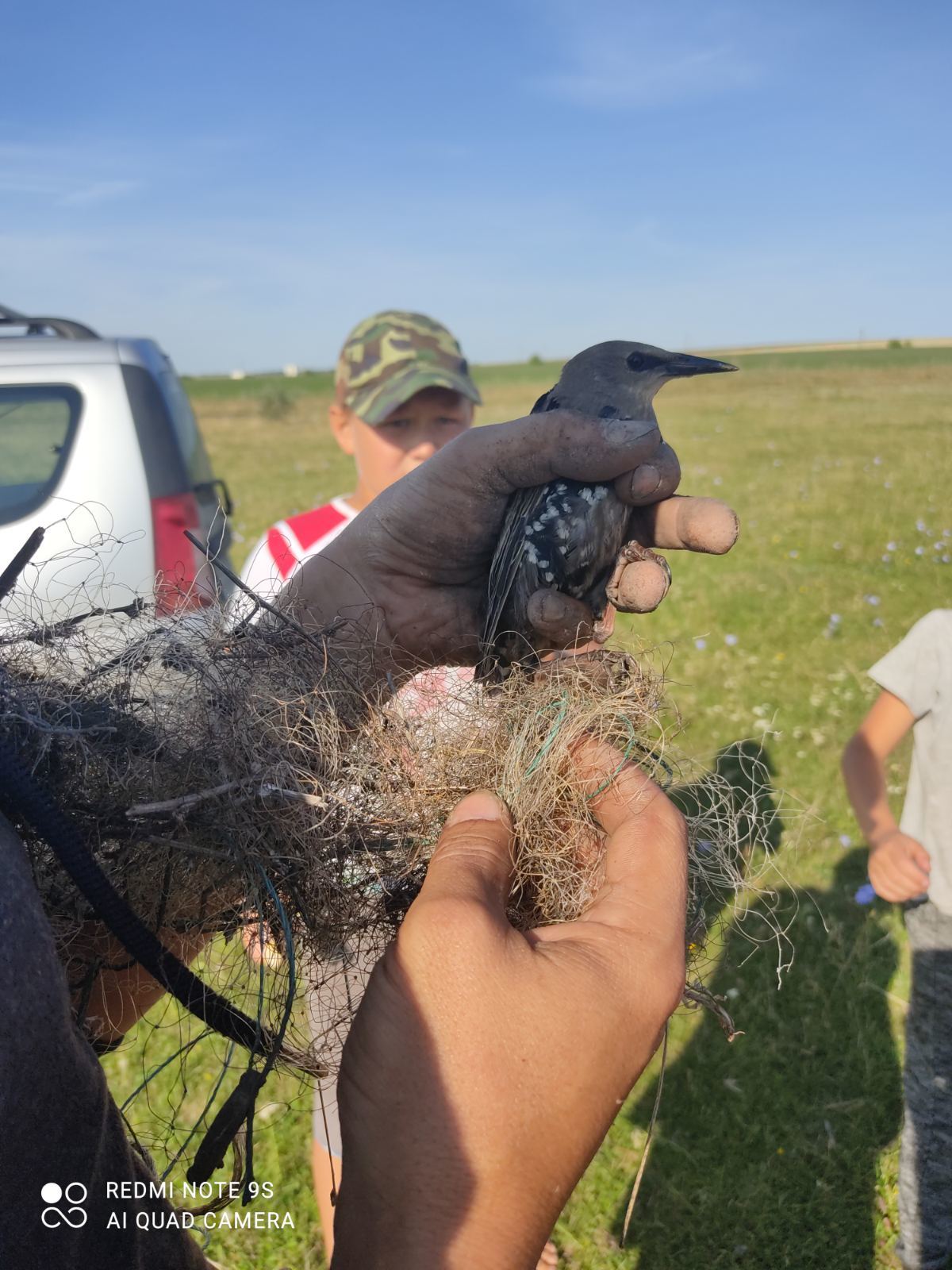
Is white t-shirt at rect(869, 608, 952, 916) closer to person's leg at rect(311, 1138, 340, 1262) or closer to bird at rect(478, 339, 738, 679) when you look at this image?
bird at rect(478, 339, 738, 679)

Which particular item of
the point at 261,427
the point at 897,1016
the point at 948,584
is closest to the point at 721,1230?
the point at 897,1016

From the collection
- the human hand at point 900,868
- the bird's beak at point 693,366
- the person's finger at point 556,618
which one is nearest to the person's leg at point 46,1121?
the person's finger at point 556,618

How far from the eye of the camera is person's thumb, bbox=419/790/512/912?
47.1 inches

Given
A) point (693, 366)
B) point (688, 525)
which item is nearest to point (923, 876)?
point (688, 525)

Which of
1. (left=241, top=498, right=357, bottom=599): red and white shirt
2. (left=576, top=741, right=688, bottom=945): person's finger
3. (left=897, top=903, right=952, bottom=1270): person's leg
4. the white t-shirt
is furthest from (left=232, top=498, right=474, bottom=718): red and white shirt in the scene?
(left=897, top=903, right=952, bottom=1270): person's leg

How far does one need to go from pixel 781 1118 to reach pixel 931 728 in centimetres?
162

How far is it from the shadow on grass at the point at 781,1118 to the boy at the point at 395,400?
2307mm

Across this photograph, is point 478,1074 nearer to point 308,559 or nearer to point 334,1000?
point 334,1000

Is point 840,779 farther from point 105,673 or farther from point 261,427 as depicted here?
point 261,427

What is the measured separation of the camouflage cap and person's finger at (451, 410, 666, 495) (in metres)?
1.62

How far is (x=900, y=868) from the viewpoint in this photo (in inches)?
108

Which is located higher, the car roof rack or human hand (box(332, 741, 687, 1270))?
the car roof rack

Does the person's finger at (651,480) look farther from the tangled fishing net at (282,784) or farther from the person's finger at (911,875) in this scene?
the person's finger at (911,875)

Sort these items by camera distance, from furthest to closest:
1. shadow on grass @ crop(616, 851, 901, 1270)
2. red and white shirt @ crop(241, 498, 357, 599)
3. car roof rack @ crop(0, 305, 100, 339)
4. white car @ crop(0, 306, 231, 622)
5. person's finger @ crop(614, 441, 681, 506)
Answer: car roof rack @ crop(0, 305, 100, 339)
white car @ crop(0, 306, 231, 622)
red and white shirt @ crop(241, 498, 357, 599)
shadow on grass @ crop(616, 851, 901, 1270)
person's finger @ crop(614, 441, 681, 506)
